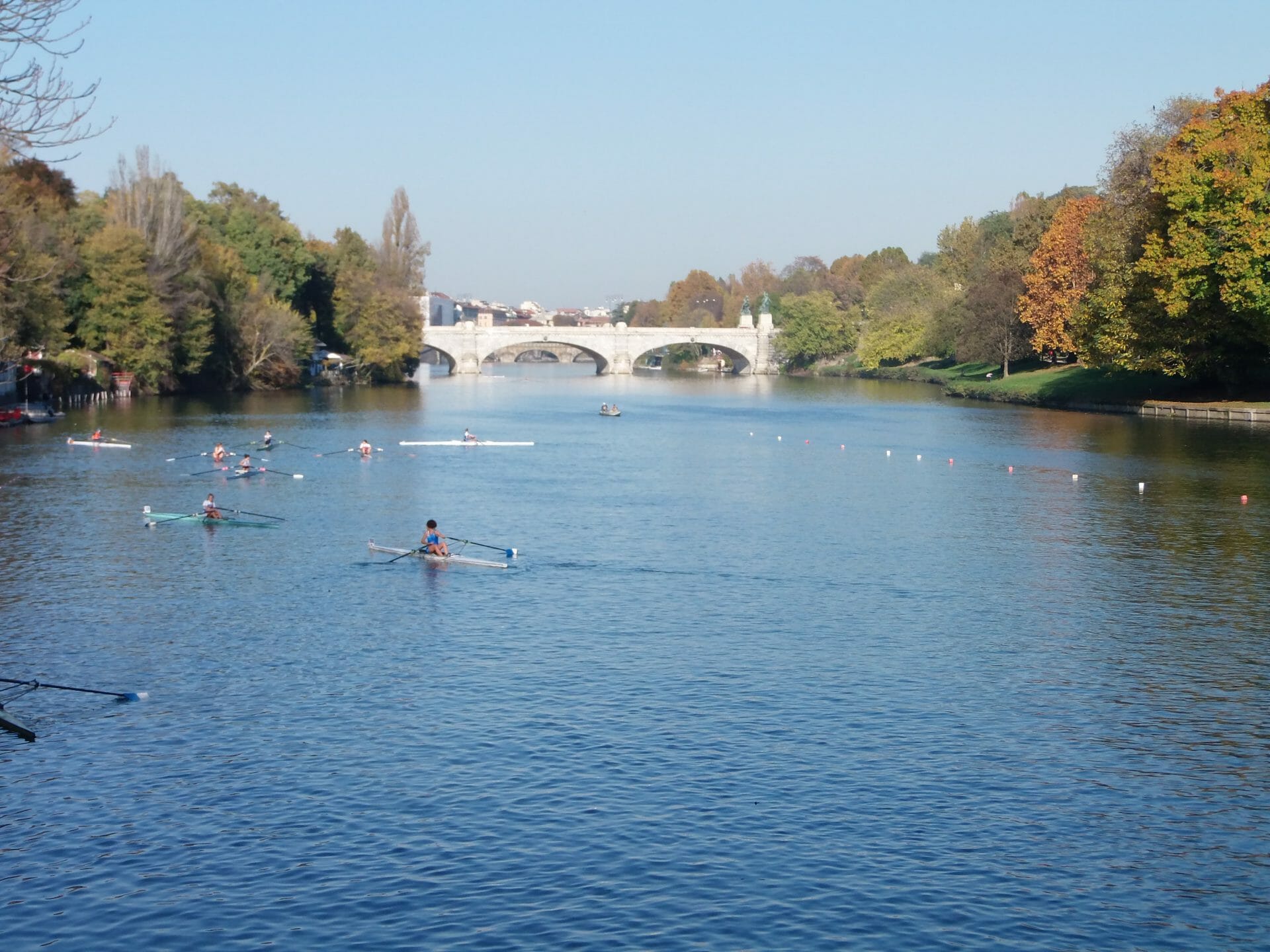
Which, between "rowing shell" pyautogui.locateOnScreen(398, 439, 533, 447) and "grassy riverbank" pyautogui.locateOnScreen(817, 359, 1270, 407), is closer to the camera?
"rowing shell" pyautogui.locateOnScreen(398, 439, 533, 447)

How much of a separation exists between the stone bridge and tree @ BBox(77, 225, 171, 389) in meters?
51.8

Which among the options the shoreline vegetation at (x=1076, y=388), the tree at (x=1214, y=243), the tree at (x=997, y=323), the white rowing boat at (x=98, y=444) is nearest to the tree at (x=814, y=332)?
the shoreline vegetation at (x=1076, y=388)

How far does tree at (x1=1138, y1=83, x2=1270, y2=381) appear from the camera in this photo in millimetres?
63219

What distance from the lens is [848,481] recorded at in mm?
50562

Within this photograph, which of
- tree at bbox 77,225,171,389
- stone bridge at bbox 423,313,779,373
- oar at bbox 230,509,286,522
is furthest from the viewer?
stone bridge at bbox 423,313,779,373

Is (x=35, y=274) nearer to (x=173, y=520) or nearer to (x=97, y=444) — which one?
(x=97, y=444)

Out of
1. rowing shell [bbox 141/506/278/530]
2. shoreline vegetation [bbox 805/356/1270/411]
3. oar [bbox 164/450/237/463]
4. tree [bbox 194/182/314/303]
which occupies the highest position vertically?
tree [bbox 194/182/314/303]

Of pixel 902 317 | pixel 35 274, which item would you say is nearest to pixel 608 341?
pixel 902 317

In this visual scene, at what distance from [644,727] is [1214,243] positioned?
54.8 metres

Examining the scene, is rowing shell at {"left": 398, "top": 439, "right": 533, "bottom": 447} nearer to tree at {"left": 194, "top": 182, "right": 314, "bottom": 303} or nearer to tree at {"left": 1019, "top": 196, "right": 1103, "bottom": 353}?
tree at {"left": 1019, "top": 196, "right": 1103, "bottom": 353}

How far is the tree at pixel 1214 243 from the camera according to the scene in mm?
63219

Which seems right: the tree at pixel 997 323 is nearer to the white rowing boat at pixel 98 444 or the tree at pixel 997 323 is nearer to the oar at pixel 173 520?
the white rowing boat at pixel 98 444

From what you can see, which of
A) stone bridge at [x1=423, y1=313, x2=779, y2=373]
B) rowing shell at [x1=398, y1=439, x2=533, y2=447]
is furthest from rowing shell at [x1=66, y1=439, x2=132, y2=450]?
stone bridge at [x1=423, y1=313, x2=779, y2=373]

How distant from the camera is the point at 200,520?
3884 centimetres
